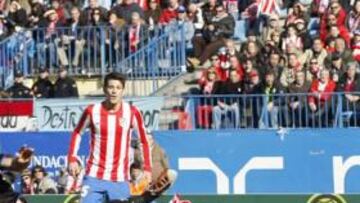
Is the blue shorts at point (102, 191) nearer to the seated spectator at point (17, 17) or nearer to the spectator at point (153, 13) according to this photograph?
the spectator at point (153, 13)

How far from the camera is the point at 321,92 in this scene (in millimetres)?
20438

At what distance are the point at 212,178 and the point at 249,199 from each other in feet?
10.9

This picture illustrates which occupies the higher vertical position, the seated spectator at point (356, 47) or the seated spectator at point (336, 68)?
the seated spectator at point (356, 47)

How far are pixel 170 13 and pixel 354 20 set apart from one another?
3420 millimetres

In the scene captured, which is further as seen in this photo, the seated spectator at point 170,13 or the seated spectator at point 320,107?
the seated spectator at point 170,13

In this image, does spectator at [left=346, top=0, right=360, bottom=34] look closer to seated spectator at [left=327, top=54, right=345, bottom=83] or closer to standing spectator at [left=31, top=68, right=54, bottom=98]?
seated spectator at [left=327, top=54, right=345, bottom=83]

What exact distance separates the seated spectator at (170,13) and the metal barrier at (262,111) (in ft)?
11.9

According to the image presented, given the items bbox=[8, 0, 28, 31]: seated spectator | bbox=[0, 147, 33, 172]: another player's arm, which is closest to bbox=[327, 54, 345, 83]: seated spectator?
bbox=[8, 0, 28, 31]: seated spectator

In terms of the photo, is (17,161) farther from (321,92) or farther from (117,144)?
(321,92)

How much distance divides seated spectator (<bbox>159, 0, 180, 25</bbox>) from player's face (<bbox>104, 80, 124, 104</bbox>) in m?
10.2

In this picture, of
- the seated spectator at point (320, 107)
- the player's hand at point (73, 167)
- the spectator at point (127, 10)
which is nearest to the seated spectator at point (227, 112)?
the seated spectator at point (320, 107)

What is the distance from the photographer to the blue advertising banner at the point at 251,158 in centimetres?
1988

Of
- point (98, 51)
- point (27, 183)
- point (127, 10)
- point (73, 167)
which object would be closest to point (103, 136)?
point (73, 167)

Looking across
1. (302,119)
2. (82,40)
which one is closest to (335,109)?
(302,119)
